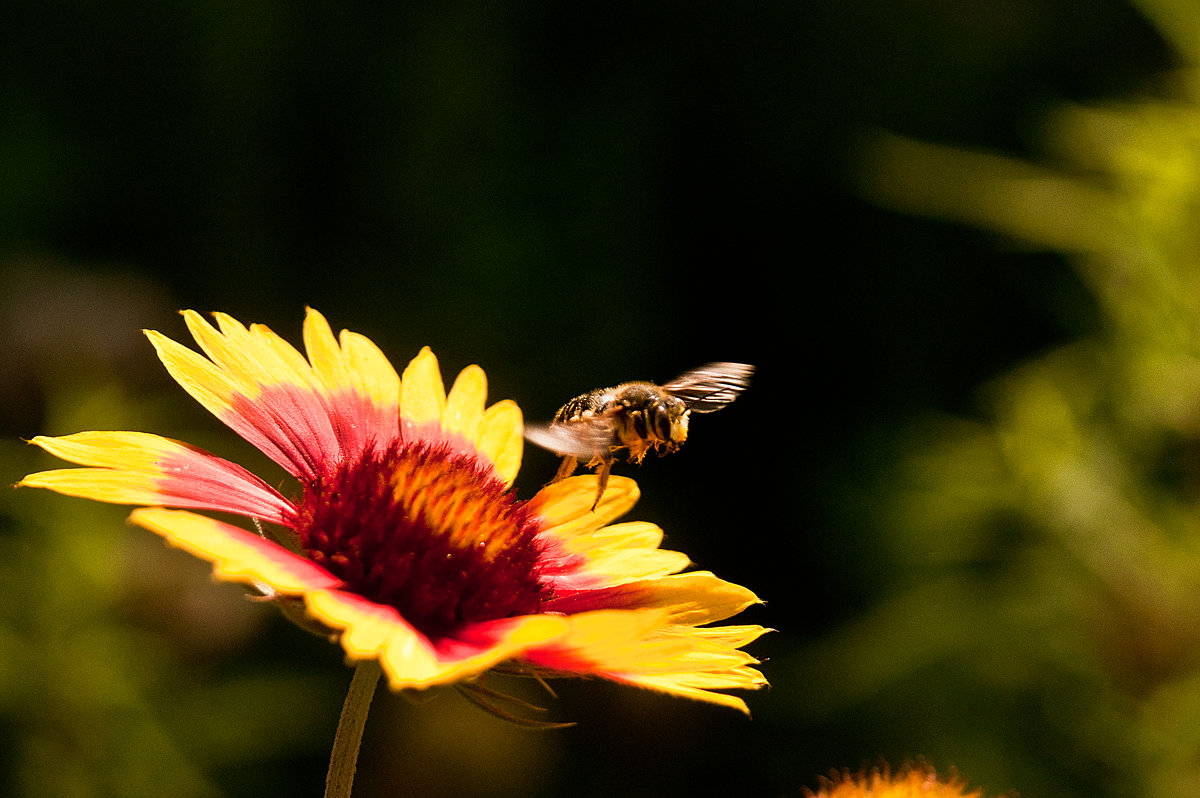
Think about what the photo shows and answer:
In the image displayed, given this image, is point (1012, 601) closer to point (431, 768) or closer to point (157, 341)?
point (431, 768)

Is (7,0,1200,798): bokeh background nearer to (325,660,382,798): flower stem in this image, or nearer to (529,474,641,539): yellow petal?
(529,474,641,539): yellow petal

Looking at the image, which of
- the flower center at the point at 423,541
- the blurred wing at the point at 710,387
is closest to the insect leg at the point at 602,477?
the flower center at the point at 423,541

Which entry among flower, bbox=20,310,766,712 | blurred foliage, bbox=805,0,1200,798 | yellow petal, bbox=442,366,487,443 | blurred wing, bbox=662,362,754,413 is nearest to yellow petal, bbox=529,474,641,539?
flower, bbox=20,310,766,712

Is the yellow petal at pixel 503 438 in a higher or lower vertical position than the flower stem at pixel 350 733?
higher

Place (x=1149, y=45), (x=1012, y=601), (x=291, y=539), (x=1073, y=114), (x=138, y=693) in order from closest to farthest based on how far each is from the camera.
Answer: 1. (x=291, y=539)
2. (x=138, y=693)
3. (x=1012, y=601)
4. (x=1073, y=114)
5. (x=1149, y=45)

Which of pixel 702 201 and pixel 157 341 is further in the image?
pixel 702 201

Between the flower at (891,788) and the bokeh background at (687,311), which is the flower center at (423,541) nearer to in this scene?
the flower at (891,788)

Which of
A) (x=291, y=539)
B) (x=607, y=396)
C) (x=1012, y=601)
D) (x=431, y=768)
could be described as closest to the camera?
(x=291, y=539)

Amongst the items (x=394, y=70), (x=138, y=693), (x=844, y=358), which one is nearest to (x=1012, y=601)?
(x=844, y=358)

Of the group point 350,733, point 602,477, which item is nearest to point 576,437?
point 602,477
